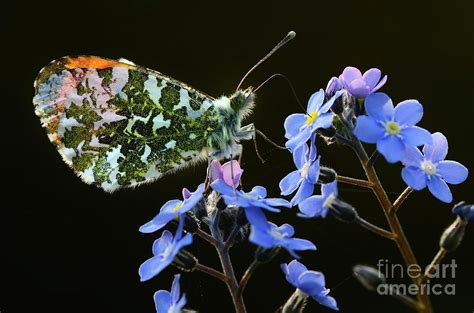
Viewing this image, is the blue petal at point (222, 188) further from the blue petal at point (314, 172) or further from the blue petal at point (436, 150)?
the blue petal at point (436, 150)

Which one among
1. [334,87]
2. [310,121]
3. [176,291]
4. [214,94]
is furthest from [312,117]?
[214,94]

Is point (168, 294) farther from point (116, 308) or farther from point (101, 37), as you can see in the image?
point (101, 37)

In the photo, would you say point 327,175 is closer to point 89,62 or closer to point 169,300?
point 169,300

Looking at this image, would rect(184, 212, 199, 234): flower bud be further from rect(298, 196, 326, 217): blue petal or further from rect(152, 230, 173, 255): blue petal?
rect(298, 196, 326, 217): blue petal

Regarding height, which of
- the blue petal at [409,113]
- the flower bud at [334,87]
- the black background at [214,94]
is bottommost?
the black background at [214,94]

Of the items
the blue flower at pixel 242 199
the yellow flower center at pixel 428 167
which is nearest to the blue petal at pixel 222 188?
the blue flower at pixel 242 199

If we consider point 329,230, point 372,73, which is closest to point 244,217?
point 372,73
